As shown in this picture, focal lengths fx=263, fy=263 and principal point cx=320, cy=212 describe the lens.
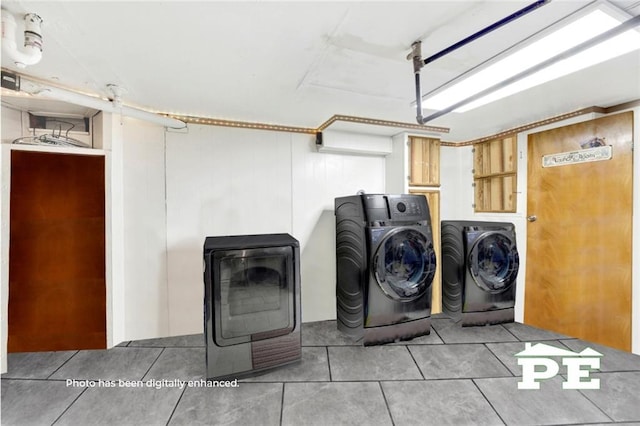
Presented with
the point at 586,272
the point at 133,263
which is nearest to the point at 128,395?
the point at 133,263

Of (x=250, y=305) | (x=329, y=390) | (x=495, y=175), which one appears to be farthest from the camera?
(x=495, y=175)

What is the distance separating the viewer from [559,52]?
125cm

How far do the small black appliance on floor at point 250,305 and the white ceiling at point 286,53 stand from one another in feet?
3.83

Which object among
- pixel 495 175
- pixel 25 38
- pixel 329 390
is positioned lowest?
pixel 329 390

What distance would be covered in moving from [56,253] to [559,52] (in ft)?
11.6

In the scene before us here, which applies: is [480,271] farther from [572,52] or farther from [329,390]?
[572,52]

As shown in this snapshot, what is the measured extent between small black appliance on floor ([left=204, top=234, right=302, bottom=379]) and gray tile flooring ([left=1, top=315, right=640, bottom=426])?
0.14 meters

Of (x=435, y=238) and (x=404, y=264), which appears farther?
(x=435, y=238)

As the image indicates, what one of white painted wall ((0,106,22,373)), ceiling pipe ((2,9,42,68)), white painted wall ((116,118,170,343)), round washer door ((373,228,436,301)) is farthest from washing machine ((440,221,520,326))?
white painted wall ((0,106,22,373))

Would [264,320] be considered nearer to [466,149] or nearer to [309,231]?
[309,231]

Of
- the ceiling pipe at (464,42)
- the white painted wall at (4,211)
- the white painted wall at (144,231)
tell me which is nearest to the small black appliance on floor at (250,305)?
the white painted wall at (144,231)

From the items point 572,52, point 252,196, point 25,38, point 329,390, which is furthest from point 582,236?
point 25,38

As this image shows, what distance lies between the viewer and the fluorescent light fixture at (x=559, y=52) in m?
1.11

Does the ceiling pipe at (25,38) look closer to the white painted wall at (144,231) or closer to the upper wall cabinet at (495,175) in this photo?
the white painted wall at (144,231)
